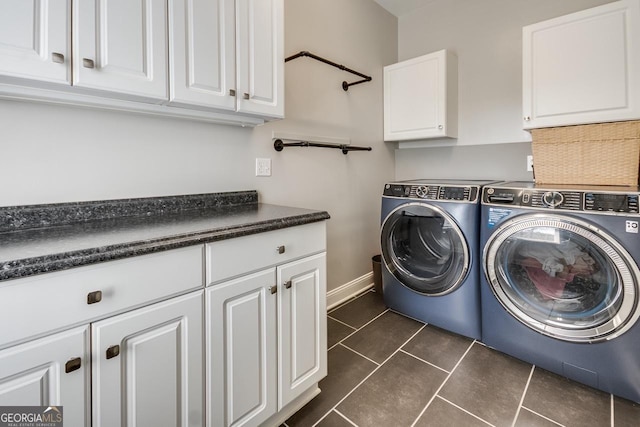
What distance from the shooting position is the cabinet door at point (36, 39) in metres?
0.87

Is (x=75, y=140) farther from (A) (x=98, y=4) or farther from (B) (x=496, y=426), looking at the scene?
(B) (x=496, y=426)

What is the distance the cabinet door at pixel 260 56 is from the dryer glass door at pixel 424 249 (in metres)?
1.19

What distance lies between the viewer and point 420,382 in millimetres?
1631

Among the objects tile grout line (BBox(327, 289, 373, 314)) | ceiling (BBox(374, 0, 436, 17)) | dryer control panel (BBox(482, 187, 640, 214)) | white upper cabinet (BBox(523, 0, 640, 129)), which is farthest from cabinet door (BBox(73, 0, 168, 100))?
ceiling (BBox(374, 0, 436, 17))

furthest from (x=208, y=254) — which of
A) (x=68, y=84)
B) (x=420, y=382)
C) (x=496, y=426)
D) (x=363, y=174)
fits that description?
(x=363, y=174)

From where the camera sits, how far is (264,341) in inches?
47.6

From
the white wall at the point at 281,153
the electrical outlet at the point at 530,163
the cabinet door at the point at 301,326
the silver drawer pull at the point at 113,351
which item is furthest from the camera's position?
the electrical outlet at the point at 530,163

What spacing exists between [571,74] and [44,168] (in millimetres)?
2730

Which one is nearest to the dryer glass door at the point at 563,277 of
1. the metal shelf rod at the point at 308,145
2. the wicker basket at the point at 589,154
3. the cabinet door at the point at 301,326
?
the wicker basket at the point at 589,154

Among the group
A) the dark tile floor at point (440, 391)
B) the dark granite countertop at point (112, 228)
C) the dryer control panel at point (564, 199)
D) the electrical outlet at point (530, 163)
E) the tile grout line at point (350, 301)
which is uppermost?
the electrical outlet at point (530, 163)

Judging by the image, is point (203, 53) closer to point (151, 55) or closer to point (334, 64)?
point (151, 55)

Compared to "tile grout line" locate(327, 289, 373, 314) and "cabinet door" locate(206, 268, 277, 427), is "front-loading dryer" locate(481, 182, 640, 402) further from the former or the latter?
"cabinet door" locate(206, 268, 277, 427)

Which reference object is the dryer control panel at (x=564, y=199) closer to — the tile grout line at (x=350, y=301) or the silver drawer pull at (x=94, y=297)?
the tile grout line at (x=350, y=301)

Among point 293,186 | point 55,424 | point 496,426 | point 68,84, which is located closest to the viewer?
point 55,424
